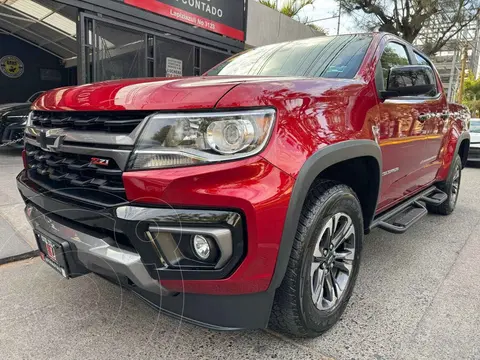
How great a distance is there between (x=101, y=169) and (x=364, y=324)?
1753 millimetres

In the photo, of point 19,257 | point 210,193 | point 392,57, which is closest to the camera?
point 210,193

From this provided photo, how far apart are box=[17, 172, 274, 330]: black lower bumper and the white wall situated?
9.43 m

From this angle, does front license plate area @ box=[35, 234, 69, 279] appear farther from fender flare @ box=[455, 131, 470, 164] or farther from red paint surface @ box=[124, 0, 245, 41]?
red paint surface @ box=[124, 0, 245, 41]

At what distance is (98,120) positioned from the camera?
1.75 meters

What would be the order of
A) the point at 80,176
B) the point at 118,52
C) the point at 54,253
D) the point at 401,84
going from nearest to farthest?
the point at 80,176
the point at 54,253
the point at 401,84
the point at 118,52

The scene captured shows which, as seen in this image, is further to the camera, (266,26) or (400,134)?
(266,26)

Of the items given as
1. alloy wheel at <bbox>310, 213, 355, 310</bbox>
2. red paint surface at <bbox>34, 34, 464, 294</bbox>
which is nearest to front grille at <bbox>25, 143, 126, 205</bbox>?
red paint surface at <bbox>34, 34, 464, 294</bbox>

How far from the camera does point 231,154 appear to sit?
1566mm

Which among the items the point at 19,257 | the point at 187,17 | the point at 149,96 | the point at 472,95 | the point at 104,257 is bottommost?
the point at 19,257

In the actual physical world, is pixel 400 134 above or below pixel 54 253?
above

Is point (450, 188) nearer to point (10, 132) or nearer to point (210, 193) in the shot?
point (210, 193)

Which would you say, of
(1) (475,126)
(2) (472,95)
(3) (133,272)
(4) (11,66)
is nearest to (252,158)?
(3) (133,272)

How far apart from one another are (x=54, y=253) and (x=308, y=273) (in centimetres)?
130

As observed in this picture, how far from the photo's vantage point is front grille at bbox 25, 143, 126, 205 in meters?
1.66
